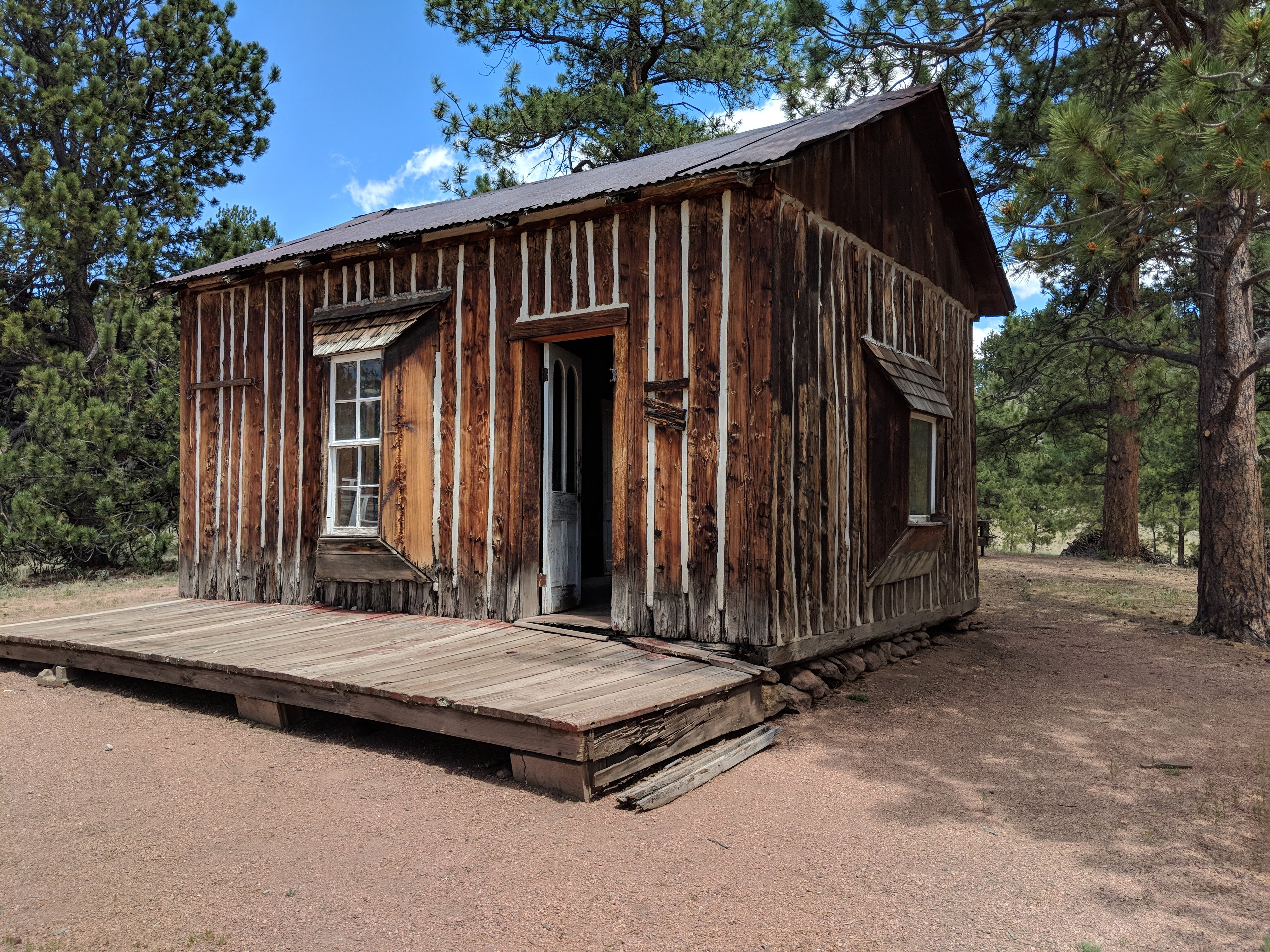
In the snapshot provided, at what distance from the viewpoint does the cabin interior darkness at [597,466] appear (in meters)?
9.55

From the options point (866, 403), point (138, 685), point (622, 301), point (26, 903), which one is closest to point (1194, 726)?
point (866, 403)

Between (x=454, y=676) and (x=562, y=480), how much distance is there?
8.06 feet

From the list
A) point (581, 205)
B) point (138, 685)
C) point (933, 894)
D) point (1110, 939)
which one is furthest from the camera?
point (138, 685)

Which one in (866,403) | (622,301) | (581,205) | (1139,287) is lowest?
(866,403)

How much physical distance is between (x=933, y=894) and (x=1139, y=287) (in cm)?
1504

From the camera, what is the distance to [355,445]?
787 centimetres

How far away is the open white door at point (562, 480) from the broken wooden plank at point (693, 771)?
7.66ft

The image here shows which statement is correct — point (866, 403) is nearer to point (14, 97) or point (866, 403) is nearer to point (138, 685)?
point (138, 685)

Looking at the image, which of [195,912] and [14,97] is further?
[14,97]

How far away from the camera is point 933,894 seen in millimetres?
3342

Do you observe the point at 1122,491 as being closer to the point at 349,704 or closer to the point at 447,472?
the point at 447,472

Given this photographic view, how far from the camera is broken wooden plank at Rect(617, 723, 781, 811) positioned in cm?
423

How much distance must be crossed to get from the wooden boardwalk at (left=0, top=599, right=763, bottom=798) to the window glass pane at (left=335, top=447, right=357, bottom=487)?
117 cm

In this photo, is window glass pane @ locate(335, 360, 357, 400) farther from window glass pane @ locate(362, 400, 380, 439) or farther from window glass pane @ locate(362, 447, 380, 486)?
window glass pane @ locate(362, 447, 380, 486)
